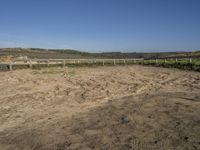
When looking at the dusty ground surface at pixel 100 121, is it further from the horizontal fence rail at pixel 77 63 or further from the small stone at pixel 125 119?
the horizontal fence rail at pixel 77 63

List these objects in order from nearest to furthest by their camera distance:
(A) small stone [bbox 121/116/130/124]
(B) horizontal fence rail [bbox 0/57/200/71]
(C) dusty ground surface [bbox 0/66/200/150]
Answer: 1. (C) dusty ground surface [bbox 0/66/200/150]
2. (A) small stone [bbox 121/116/130/124]
3. (B) horizontal fence rail [bbox 0/57/200/71]

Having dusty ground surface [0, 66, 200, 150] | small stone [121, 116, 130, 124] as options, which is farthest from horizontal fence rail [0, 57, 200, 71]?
small stone [121, 116, 130, 124]

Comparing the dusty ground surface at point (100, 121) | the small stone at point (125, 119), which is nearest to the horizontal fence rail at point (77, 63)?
the dusty ground surface at point (100, 121)

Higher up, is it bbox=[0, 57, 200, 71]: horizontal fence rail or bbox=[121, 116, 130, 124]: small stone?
bbox=[0, 57, 200, 71]: horizontal fence rail

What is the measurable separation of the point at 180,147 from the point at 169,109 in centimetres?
318

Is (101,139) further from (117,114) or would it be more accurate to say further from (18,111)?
(18,111)

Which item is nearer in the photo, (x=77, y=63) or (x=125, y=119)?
(x=125, y=119)

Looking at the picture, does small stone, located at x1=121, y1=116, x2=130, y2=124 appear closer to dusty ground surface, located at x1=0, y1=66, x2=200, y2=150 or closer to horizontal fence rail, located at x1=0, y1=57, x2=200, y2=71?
dusty ground surface, located at x1=0, y1=66, x2=200, y2=150

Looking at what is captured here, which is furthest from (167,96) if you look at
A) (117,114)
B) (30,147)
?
(30,147)

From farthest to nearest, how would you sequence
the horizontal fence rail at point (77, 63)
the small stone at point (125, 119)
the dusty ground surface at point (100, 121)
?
the horizontal fence rail at point (77, 63) → the small stone at point (125, 119) → the dusty ground surface at point (100, 121)

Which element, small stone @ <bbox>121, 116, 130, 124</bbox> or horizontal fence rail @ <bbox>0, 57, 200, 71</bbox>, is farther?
horizontal fence rail @ <bbox>0, 57, 200, 71</bbox>

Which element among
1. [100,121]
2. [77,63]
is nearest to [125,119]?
[100,121]

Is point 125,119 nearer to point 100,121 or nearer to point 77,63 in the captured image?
point 100,121

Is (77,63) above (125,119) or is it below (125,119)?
above
